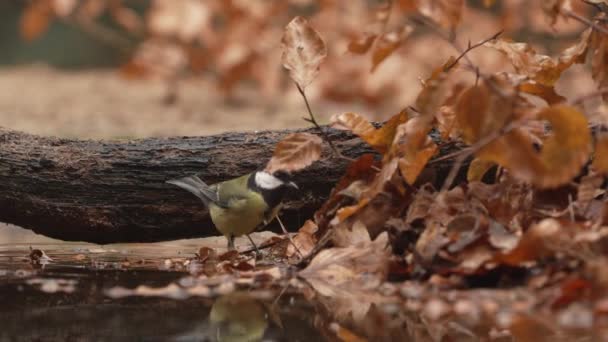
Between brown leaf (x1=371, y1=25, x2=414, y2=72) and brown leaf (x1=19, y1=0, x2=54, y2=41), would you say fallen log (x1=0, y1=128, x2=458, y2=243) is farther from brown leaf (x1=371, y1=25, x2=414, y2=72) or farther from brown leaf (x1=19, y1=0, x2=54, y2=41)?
brown leaf (x1=19, y1=0, x2=54, y2=41)

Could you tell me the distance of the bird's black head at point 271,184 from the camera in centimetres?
342

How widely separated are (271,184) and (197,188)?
248 mm

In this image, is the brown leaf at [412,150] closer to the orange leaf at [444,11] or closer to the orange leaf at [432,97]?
the orange leaf at [432,97]

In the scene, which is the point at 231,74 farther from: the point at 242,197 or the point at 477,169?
the point at 477,169

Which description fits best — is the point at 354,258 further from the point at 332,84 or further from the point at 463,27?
the point at 463,27

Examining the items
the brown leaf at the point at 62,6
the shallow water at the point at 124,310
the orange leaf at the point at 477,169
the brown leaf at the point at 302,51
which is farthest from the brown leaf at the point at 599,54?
the brown leaf at the point at 62,6

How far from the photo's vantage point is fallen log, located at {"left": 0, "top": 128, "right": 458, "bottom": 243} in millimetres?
3436

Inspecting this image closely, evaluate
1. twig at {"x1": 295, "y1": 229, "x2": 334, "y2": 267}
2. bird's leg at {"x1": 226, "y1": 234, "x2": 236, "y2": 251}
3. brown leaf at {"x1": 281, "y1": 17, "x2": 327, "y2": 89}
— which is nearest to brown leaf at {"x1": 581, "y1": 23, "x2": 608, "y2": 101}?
brown leaf at {"x1": 281, "y1": 17, "x2": 327, "y2": 89}


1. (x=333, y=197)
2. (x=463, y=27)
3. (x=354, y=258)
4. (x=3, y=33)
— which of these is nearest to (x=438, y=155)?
(x=333, y=197)

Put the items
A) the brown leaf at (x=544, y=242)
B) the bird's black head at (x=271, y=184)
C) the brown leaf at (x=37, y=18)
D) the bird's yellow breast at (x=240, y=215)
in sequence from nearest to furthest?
the brown leaf at (x=544, y=242)
the bird's black head at (x=271, y=184)
the bird's yellow breast at (x=240, y=215)
the brown leaf at (x=37, y=18)

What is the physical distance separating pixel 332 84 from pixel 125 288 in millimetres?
5552

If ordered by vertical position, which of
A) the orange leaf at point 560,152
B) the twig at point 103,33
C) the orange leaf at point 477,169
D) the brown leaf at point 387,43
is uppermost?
the twig at point 103,33

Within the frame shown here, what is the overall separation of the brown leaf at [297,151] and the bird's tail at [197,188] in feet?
1.56

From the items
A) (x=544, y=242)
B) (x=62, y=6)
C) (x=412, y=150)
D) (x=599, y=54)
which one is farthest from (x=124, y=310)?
(x=62, y=6)
